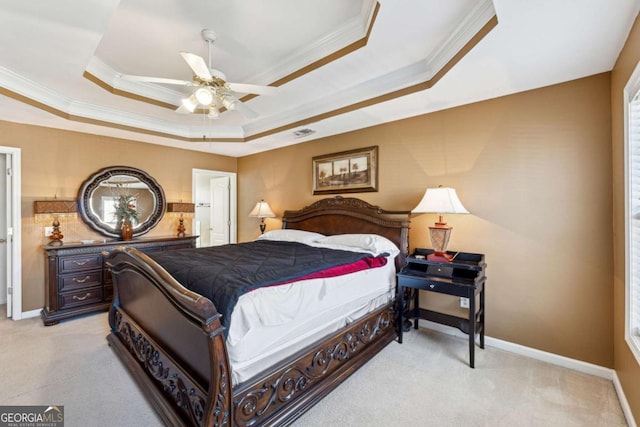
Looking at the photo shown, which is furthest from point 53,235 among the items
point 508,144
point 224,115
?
point 508,144

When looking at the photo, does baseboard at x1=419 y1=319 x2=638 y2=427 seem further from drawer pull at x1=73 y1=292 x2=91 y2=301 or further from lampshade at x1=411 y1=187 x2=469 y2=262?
drawer pull at x1=73 y1=292 x2=91 y2=301

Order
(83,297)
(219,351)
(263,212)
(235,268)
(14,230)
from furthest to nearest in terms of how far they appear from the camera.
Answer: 1. (263,212)
2. (83,297)
3. (14,230)
4. (235,268)
5. (219,351)

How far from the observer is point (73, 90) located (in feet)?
10.0

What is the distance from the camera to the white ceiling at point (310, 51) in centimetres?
177

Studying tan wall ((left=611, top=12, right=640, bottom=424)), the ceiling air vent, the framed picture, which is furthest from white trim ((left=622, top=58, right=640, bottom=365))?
the ceiling air vent

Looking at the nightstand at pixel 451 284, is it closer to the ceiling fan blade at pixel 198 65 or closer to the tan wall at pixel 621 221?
the tan wall at pixel 621 221

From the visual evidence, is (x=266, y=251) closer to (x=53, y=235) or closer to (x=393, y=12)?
(x=393, y=12)

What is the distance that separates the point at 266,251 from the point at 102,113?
9.77ft

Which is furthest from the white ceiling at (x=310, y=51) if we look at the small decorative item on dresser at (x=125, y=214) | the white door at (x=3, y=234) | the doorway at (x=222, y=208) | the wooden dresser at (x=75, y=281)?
the doorway at (x=222, y=208)

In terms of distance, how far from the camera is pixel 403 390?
6.66ft

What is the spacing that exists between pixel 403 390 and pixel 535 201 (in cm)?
202

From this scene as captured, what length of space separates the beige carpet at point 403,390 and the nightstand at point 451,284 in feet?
0.84

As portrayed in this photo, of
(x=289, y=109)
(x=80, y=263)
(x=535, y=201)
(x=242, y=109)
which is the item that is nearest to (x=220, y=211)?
(x=80, y=263)

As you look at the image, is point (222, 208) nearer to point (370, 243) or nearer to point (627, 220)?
point (370, 243)
